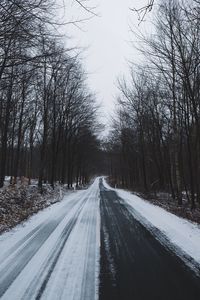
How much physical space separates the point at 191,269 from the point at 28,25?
720cm

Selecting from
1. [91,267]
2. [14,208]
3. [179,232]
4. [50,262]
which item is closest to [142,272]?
[91,267]

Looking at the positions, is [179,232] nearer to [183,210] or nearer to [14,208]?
[183,210]

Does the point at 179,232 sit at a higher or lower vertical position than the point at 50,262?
higher

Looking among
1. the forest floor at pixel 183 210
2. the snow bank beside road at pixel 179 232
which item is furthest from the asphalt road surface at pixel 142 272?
the forest floor at pixel 183 210

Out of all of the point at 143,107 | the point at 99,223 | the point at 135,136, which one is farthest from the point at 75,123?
the point at 99,223

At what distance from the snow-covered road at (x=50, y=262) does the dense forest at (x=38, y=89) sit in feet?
16.2

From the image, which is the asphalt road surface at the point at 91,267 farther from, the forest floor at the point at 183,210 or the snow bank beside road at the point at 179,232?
the forest floor at the point at 183,210

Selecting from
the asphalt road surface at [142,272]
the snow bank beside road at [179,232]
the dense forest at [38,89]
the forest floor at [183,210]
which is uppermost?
the dense forest at [38,89]

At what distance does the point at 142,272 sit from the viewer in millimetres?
6410

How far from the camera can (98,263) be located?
709cm

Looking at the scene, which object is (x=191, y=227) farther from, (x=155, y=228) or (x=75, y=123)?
(x=75, y=123)

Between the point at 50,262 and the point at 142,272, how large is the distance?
1.99 meters

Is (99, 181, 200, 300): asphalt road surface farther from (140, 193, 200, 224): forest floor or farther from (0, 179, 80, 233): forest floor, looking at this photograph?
(140, 193, 200, 224): forest floor

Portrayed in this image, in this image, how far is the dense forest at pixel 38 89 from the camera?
9031mm
